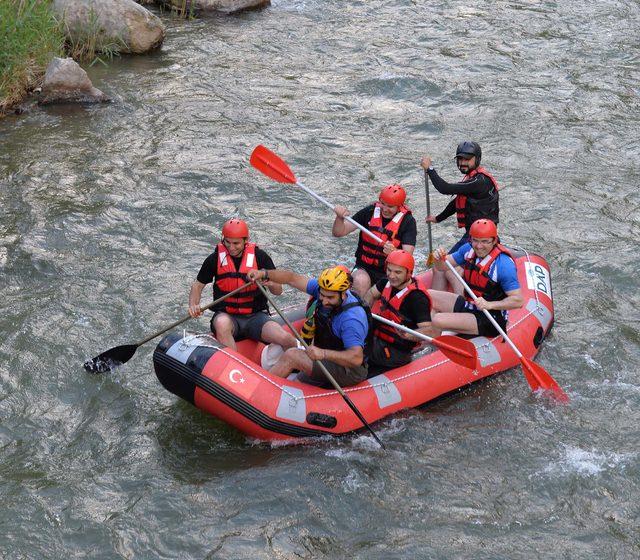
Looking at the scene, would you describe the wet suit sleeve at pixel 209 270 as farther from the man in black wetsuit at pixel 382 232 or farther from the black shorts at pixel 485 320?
the black shorts at pixel 485 320

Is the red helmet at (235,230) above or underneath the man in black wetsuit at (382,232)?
above

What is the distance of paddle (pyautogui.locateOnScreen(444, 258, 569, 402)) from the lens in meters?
6.66

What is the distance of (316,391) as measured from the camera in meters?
6.30

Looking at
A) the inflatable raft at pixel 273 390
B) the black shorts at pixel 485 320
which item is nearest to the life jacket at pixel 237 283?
the inflatable raft at pixel 273 390

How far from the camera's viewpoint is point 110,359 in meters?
6.87

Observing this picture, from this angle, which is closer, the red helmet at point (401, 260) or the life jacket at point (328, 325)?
the life jacket at point (328, 325)

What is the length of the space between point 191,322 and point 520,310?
2.61m

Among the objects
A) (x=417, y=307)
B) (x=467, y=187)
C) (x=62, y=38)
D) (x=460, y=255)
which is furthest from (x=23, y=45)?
(x=417, y=307)

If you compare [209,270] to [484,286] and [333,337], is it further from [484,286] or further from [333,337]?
[484,286]

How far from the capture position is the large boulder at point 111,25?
40.5 ft

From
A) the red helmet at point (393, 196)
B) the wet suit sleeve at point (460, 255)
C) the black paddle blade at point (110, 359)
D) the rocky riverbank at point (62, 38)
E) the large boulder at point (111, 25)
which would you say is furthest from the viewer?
the large boulder at point (111, 25)

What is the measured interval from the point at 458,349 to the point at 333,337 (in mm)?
851

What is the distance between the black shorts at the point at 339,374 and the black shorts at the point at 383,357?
23cm

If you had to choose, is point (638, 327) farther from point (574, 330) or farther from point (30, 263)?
point (30, 263)
